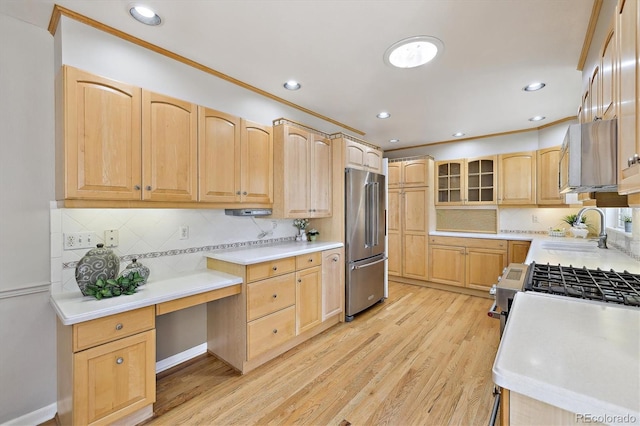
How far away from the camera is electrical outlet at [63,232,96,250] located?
182 cm

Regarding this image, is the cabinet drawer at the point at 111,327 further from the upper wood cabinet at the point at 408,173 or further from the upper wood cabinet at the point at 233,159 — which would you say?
the upper wood cabinet at the point at 408,173

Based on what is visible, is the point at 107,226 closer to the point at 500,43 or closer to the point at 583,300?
the point at 583,300

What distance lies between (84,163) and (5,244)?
689 mm

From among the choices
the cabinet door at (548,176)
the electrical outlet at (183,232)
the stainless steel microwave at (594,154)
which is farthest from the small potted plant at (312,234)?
the cabinet door at (548,176)

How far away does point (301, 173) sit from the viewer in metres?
2.91

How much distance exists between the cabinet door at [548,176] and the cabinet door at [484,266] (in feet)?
2.98

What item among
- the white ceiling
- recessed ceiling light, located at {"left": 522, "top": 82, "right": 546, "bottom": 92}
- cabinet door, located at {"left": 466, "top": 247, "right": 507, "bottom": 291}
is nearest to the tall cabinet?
cabinet door, located at {"left": 466, "top": 247, "right": 507, "bottom": 291}

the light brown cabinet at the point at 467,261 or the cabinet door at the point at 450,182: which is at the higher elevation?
the cabinet door at the point at 450,182

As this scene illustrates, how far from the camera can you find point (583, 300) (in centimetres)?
123

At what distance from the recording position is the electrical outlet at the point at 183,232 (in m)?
2.36

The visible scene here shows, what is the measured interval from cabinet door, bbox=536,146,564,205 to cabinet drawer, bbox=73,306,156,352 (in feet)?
15.5

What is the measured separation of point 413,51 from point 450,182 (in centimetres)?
308

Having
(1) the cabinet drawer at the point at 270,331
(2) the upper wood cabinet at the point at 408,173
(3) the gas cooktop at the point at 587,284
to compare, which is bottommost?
(1) the cabinet drawer at the point at 270,331

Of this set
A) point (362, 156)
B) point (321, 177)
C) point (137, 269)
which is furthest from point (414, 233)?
point (137, 269)
